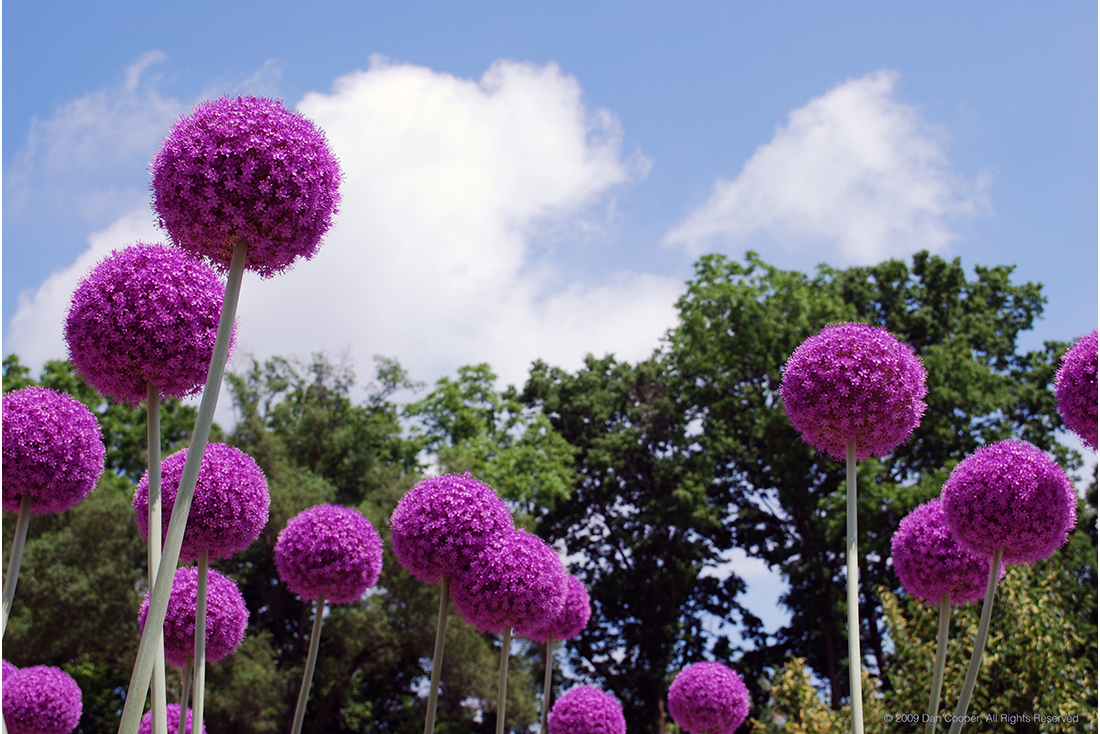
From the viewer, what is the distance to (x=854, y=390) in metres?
5.36

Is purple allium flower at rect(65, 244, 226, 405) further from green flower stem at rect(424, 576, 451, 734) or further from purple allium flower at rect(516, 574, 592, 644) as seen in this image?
purple allium flower at rect(516, 574, 592, 644)

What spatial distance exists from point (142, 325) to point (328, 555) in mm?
3335

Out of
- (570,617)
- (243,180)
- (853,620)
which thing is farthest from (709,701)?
(243,180)

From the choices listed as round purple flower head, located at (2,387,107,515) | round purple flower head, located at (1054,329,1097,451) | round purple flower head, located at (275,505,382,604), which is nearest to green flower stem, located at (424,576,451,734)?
round purple flower head, located at (275,505,382,604)

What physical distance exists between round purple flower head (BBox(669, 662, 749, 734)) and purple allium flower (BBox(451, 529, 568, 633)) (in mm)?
4565

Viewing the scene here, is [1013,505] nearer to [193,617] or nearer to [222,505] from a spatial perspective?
[222,505]

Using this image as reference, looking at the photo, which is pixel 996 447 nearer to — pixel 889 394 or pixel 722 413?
pixel 889 394

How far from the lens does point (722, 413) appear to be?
23.4 meters

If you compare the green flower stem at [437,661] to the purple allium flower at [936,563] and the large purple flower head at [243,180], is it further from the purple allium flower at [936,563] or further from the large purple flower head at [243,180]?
the purple allium flower at [936,563]

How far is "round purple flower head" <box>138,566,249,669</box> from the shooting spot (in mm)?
6488

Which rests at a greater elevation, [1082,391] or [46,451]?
[1082,391]

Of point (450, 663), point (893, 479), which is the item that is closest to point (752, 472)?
point (893, 479)

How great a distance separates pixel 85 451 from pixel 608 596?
775 inches

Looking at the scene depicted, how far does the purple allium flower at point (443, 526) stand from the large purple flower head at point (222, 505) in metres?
1.07
